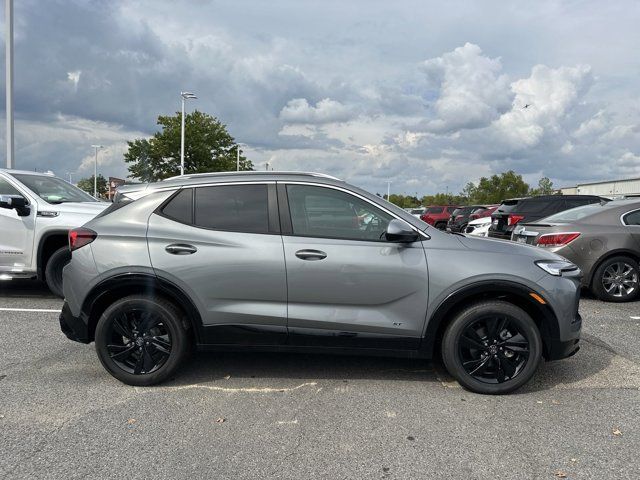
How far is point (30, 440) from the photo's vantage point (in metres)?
3.17

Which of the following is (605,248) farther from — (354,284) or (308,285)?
(308,285)

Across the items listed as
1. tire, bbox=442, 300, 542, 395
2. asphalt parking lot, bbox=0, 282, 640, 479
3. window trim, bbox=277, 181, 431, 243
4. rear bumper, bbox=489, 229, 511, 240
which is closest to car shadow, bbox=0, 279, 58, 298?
asphalt parking lot, bbox=0, 282, 640, 479

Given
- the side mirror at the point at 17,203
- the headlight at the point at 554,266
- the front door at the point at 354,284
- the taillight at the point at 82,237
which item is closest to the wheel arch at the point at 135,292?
the taillight at the point at 82,237

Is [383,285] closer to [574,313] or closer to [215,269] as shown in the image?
[215,269]

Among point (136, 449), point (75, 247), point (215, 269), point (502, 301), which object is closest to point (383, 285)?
point (502, 301)

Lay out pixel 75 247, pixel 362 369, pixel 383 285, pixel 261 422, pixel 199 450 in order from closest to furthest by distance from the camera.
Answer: pixel 199 450 < pixel 261 422 < pixel 383 285 < pixel 75 247 < pixel 362 369

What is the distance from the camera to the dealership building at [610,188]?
7100 cm

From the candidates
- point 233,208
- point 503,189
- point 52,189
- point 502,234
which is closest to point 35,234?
point 52,189

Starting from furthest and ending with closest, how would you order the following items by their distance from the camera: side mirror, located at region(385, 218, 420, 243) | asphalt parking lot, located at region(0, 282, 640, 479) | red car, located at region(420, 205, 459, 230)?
red car, located at region(420, 205, 459, 230), side mirror, located at region(385, 218, 420, 243), asphalt parking lot, located at region(0, 282, 640, 479)

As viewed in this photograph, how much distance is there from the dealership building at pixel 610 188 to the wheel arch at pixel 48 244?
6975cm

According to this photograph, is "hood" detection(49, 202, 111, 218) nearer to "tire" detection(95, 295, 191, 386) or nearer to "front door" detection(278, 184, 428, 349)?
"tire" detection(95, 295, 191, 386)

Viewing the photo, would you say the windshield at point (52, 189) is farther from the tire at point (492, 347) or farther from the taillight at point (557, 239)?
the taillight at point (557, 239)

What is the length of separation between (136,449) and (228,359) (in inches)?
65.1

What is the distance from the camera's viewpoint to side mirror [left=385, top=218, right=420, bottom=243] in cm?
367
